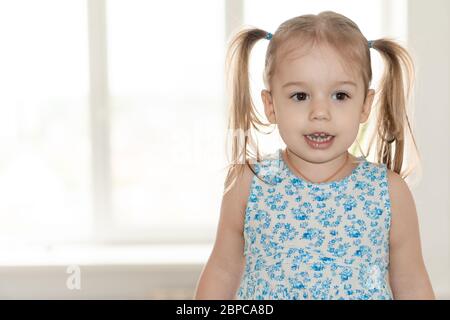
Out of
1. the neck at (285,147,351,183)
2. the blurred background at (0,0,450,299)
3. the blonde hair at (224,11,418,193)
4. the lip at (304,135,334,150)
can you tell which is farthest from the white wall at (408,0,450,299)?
the lip at (304,135,334,150)

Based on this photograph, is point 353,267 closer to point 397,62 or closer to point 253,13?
point 397,62

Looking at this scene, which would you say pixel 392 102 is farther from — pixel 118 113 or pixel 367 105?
pixel 118 113

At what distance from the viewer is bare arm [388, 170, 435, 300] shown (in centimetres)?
115

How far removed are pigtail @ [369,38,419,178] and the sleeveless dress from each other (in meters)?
0.06

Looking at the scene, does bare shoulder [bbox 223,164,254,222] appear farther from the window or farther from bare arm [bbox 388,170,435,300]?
the window

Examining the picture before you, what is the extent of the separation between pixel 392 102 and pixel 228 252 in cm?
38

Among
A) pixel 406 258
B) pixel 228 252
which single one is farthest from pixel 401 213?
pixel 228 252

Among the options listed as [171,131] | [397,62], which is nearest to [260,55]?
[171,131]

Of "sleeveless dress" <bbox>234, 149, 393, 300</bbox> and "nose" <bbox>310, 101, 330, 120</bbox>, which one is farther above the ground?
"nose" <bbox>310, 101, 330, 120</bbox>

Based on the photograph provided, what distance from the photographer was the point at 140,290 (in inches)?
97.7

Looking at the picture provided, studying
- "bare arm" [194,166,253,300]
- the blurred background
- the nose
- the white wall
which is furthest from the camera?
the blurred background

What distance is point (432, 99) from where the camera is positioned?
2.36 meters

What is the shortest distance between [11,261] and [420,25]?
5.22 feet

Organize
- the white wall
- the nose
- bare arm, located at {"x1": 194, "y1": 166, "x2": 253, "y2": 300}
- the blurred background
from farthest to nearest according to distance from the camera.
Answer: the blurred background < the white wall < bare arm, located at {"x1": 194, "y1": 166, "x2": 253, "y2": 300} < the nose
